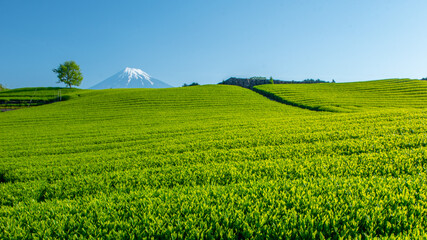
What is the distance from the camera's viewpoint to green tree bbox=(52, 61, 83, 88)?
69688 millimetres

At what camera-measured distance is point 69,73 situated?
233 feet

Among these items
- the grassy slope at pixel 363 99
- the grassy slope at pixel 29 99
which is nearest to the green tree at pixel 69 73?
the grassy slope at pixel 29 99

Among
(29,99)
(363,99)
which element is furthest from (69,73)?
(363,99)

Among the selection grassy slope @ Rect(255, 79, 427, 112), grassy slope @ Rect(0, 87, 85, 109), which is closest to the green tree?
grassy slope @ Rect(0, 87, 85, 109)

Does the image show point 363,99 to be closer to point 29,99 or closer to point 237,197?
point 237,197

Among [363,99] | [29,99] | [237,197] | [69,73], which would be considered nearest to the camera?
[237,197]

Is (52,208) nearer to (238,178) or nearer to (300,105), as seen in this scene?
(238,178)

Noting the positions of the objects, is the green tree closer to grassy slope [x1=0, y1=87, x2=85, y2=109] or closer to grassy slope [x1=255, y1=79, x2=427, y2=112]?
grassy slope [x1=0, y1=87, x2=85, y2=109]

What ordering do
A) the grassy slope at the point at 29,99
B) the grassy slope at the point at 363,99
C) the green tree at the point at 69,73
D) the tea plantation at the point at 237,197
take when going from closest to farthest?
the tea plantation at the point at 237,197 → the grassy slope at the point at 363,99 → the grassy slope at the point at 29,99 → the green tree at the point at 69,73

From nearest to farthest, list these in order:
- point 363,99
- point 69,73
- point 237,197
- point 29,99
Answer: point 237,197
point 363,99
point 29,99
point 69,73

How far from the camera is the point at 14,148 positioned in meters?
13.4

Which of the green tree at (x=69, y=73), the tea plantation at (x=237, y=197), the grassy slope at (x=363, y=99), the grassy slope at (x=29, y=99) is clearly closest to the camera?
the tea plantation at (x=237, y=197)

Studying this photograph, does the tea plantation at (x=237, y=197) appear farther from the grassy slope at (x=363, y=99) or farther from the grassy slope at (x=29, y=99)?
the grassy slope at (x=29, y=99)

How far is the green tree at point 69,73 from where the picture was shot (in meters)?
69.7
